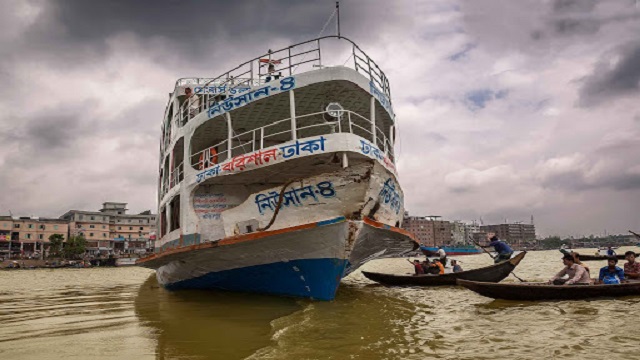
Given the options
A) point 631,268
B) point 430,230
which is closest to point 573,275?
point 631,268

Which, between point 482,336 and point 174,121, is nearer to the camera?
point 482,336

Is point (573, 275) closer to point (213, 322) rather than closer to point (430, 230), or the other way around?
point (213, 322)

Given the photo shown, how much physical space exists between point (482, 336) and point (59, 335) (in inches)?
230

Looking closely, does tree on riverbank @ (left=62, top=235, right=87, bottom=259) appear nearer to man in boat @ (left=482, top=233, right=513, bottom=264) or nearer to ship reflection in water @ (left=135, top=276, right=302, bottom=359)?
ship reflection in water @ (left=135, top=276, right=302, bottom=359)

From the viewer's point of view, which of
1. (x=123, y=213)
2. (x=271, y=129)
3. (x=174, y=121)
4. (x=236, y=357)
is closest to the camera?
(x=236, y=357)

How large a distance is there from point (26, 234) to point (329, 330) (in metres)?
73.3

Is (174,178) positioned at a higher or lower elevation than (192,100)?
lower

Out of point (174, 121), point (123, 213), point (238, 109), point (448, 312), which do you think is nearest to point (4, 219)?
point (123, 213)

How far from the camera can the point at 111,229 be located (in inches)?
2813

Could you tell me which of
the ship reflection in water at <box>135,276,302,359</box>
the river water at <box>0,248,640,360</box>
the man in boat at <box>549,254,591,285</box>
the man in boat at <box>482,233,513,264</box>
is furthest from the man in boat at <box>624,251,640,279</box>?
the ship reflection in water at <box>135,276,302,359</box>

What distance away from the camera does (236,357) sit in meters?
4.45

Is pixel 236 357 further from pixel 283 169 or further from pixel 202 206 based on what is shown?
pixel 202 206

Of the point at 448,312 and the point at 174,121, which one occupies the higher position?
the point at 174,121

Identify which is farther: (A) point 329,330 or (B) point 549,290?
(B) point 549,290
